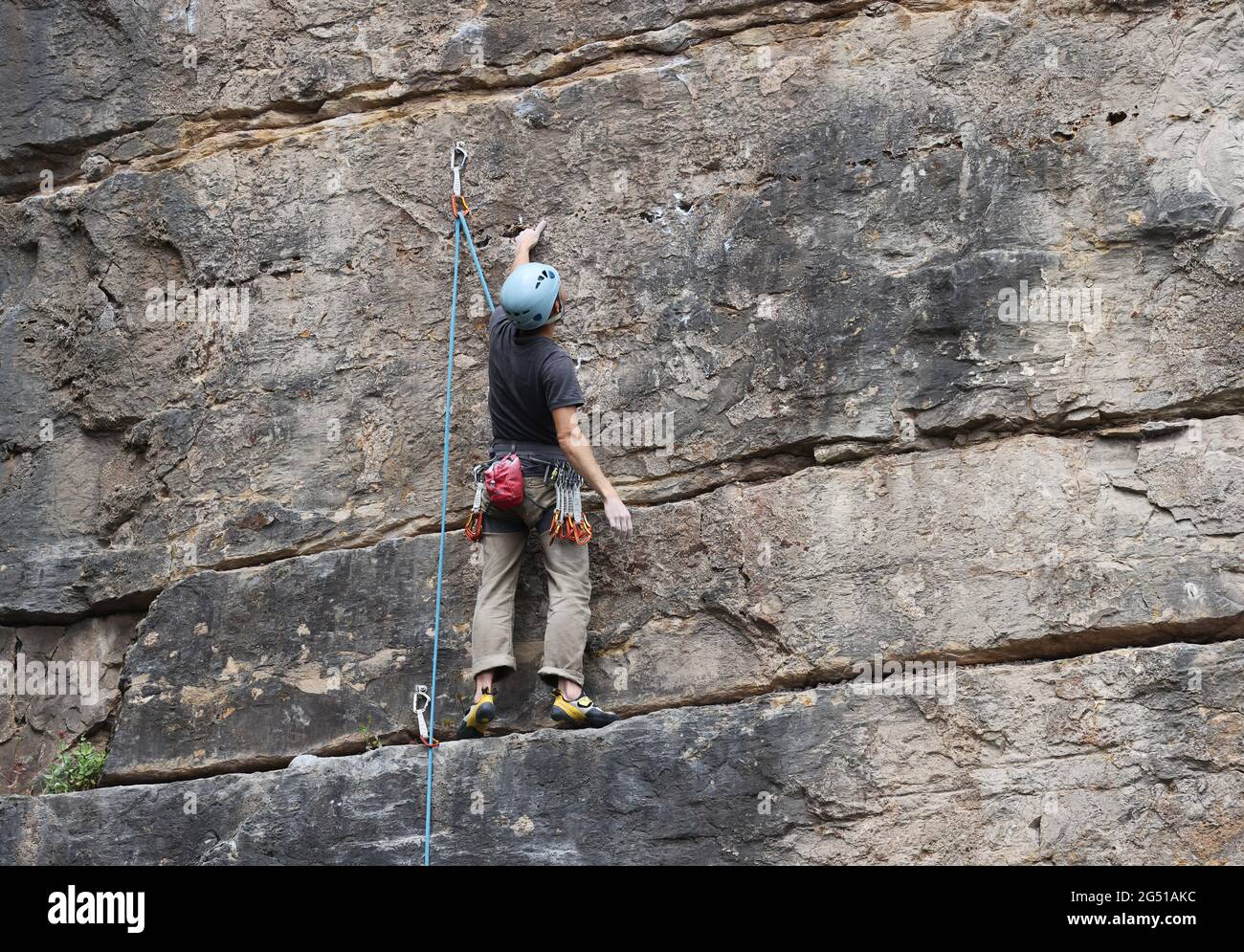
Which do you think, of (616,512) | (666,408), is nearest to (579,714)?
(616,512)

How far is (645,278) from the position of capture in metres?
8.47

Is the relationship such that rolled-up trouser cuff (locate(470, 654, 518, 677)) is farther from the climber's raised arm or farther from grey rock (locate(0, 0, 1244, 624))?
the climber's raised arm

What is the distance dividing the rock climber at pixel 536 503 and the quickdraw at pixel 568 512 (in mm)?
41

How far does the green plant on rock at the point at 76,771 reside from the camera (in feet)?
27.9

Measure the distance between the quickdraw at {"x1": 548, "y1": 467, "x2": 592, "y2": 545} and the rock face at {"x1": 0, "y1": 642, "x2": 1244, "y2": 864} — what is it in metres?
0.98

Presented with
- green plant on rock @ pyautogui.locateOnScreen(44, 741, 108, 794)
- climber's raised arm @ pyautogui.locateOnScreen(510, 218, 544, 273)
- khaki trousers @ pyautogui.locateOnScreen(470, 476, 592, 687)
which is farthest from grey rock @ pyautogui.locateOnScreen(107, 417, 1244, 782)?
climber's raised arm @ pyautogui.locateOnScreen(510, 218, 544, 273)

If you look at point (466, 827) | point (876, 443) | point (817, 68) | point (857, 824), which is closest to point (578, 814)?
point (466, 827)

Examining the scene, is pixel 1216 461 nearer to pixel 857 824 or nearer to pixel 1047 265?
pixel 1047 265

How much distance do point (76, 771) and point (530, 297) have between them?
3851 millimetres

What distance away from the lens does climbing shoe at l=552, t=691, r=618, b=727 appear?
758 cm

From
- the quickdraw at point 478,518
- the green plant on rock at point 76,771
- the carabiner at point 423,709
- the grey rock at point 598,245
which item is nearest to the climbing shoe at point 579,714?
the carabiner at point 423,709

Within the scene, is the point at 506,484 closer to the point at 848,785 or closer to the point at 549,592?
the point at 549,592

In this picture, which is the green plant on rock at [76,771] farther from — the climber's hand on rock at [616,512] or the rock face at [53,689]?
the climber's hand on rock at [616,512]

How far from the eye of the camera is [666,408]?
8305 mm
